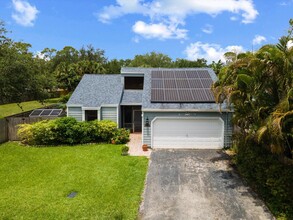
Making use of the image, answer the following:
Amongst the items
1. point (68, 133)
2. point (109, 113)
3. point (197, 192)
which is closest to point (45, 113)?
point (109, 113)

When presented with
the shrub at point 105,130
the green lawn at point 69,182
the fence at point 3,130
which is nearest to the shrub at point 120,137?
the shrub at point 105,130

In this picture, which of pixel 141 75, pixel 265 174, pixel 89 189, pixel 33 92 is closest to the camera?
pixel 265 174

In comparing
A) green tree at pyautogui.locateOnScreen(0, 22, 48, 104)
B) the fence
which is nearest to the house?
the fence

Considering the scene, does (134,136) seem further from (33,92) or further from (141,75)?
(33,92)

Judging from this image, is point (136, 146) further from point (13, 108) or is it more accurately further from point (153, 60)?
point (153, 60)

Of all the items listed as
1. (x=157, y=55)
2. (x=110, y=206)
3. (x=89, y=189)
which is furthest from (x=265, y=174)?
(x=157, y=55)

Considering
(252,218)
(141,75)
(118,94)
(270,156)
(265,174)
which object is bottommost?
(252,218)

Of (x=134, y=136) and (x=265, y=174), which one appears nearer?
(x=265, y=174)
